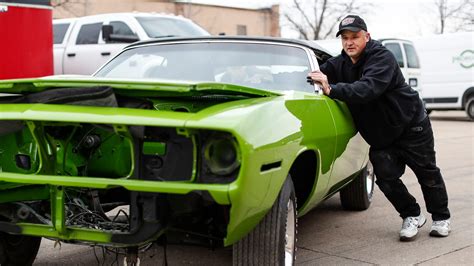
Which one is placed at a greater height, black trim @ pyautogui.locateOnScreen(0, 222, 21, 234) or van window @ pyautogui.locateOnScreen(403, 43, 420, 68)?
black trim @ pyautogui.locateOnScreen(0, 222, 21, 234)

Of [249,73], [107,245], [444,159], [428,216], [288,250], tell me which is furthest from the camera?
[444,159]

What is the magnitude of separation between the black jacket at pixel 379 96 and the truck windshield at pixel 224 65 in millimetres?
324

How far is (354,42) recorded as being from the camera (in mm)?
4875

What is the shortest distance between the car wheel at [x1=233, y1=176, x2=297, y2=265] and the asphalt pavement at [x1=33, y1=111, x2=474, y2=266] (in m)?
0.65

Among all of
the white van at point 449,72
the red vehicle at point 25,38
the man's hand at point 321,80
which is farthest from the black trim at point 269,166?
the white van at point 449,72

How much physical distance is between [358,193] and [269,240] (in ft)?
9.49

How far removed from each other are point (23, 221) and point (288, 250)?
1.48m

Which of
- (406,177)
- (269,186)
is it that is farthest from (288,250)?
(406,177)

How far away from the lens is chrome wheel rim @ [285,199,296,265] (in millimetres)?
3639

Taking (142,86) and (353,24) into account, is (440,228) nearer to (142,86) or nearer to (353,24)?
(353,24)

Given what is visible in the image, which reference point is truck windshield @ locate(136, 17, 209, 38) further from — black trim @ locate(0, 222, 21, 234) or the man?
black trim @ locate(0, 222, 21, 234)

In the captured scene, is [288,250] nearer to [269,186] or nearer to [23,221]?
[269,186]

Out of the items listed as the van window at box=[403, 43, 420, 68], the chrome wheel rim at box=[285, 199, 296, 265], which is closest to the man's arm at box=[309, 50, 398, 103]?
the chrome wheel rim at box=[285, 199, 296, 265]

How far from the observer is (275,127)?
10.6 feet
